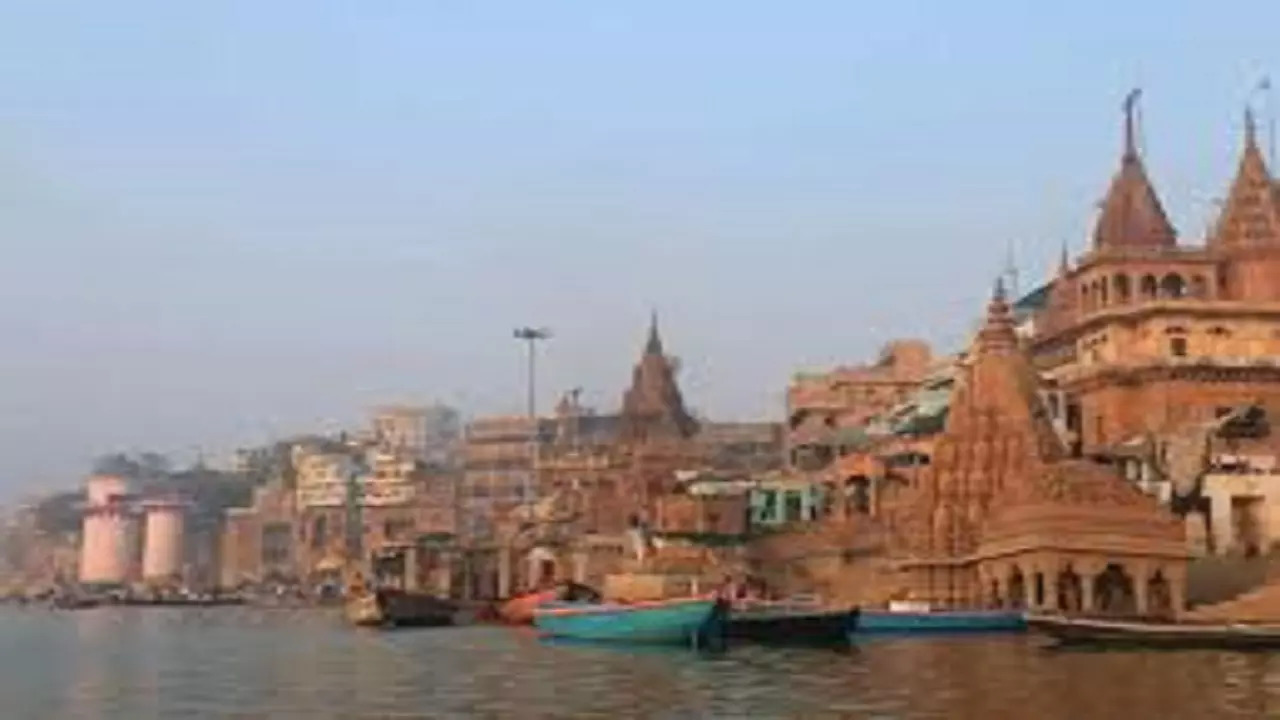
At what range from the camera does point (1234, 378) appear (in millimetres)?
63750

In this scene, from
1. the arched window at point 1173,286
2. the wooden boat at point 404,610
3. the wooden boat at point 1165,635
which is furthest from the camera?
the arched window at point 1173,286

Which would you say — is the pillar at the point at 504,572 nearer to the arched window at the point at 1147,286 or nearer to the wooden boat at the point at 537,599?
the wooden boat at the point at 537,599

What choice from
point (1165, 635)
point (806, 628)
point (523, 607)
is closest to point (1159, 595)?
point (1165, 635)

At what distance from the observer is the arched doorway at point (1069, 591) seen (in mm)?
45750

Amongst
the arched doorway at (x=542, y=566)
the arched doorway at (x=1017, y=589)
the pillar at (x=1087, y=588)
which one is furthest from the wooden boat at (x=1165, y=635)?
the arched doorway at (x=542, y=566)

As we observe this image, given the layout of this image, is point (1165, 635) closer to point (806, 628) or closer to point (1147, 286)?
point (806, 628)

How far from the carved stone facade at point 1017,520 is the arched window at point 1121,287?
465 inches

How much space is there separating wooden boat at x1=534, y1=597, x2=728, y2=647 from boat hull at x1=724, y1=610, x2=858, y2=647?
93cm

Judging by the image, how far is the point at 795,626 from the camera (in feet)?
137

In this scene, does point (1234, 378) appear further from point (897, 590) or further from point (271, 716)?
point (271, 716)

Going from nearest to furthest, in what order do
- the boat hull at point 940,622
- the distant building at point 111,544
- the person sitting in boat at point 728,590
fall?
1. the boat hull at point 940,622
2. the person sitting in boat at point 728,590
3. the distant building at point 111,544

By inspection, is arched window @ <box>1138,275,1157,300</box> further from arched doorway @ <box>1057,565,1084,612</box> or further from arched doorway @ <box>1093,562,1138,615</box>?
arched doorway @ <box>1057,565,1084,612</box>

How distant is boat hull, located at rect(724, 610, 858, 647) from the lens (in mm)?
41500

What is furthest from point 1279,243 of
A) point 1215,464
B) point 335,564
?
point 335,564
